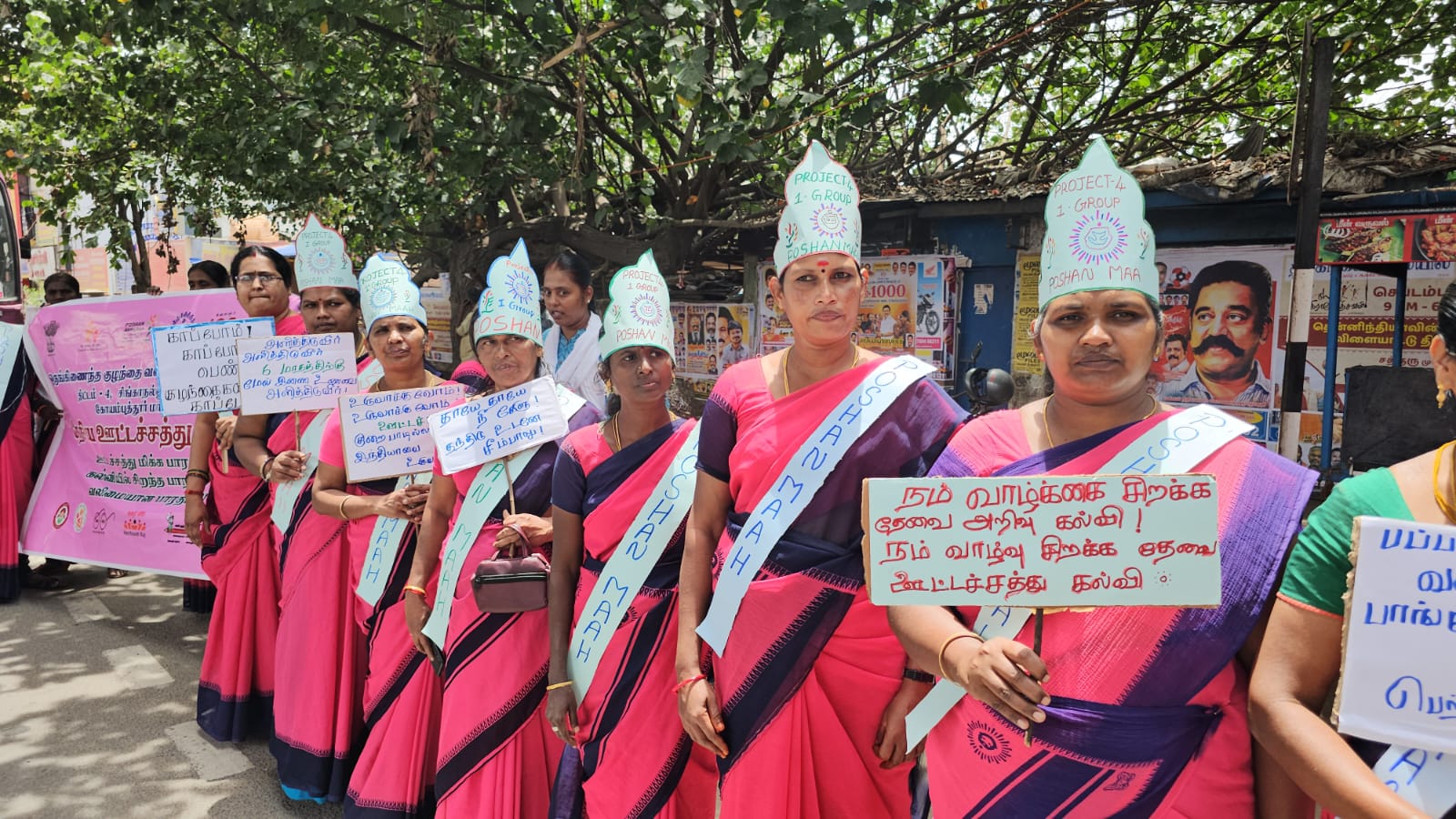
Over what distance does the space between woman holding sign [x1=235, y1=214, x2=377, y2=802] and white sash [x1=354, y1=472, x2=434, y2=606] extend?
0.37 meters

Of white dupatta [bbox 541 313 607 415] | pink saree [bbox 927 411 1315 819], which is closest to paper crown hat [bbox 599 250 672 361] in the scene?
pink saree [bbox 927 411 1315 819]

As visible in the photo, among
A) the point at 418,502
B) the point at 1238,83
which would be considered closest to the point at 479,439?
the point at 418,502

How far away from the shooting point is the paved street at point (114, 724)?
3406 millimetres

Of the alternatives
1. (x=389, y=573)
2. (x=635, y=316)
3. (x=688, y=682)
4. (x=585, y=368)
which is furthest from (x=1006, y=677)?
(x=585, y=368)

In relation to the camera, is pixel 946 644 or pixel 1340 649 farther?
pixel 946 644

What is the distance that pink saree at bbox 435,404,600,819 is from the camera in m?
2.67

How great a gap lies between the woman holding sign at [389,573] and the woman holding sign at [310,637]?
0.53 ft

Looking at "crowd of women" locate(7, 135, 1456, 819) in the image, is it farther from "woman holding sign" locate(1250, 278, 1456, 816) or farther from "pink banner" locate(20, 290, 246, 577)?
"pink banner" locate(20, 290, 246, 577)

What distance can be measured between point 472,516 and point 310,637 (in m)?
1.19

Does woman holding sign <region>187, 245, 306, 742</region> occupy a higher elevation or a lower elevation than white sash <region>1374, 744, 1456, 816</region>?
lower

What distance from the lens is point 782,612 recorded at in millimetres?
2016

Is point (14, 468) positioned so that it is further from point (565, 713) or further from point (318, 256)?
point (565, 713)

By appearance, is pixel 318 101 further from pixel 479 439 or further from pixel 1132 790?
pixel 1132 790

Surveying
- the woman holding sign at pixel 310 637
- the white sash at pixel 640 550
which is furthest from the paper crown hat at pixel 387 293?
the white sash at pixel 640 550
